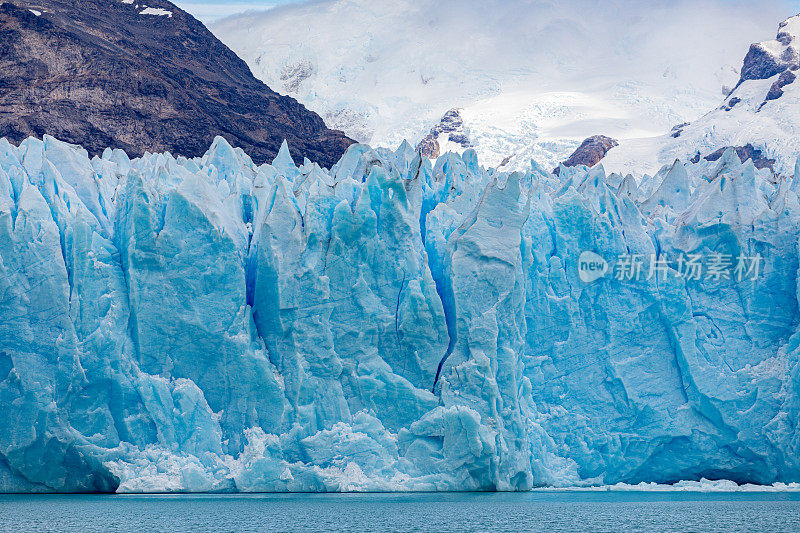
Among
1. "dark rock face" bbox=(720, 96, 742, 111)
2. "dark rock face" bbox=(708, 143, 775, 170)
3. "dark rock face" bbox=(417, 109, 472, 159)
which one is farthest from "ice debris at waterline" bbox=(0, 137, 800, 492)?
"dark rock face" bbox=(417, 109, 472, 159)

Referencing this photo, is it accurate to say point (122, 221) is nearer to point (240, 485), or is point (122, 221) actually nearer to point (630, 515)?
point (240, 485)

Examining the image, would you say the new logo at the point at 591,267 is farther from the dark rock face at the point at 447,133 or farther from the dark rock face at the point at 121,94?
the dark rock face at the point at 447,133

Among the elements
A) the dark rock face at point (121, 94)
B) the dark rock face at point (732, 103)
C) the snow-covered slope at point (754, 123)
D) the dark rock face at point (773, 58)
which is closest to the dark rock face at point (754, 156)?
the snow-covered slope at point (754, 123)

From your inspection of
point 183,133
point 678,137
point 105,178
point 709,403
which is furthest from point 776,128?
point 105,178

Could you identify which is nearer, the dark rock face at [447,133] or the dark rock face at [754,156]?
the dark rock face at [754,156]

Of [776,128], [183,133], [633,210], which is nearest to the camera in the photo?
[633,210]

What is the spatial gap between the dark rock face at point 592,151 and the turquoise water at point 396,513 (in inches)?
2007

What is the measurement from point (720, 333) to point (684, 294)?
1291 millimetres

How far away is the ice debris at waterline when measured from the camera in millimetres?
22594

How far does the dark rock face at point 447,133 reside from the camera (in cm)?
8588

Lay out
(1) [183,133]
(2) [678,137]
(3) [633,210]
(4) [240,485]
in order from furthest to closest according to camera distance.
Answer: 1. (2) [678,137]
2. (1) [183,133]
3. (3) [633,210]
4. (4) [240,485]

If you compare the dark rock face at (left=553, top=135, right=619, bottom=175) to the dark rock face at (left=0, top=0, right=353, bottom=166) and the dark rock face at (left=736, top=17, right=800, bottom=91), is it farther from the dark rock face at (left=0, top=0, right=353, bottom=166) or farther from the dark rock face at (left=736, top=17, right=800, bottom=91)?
the dark rock face at (left=0, top=0, right=353, bottom=166)

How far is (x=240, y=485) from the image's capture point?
896 inches

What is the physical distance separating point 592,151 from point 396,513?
56.9 m
